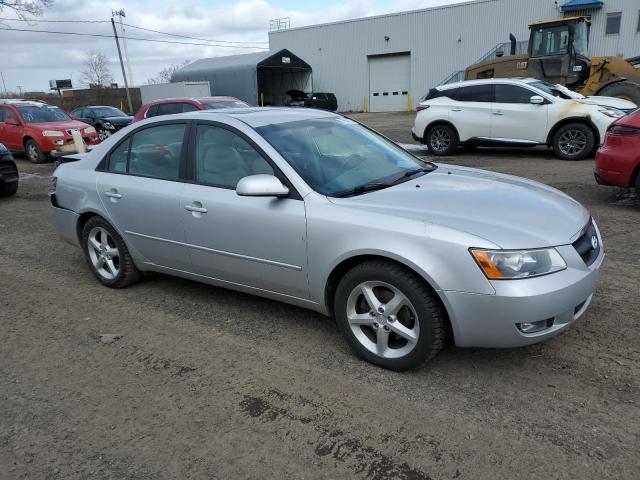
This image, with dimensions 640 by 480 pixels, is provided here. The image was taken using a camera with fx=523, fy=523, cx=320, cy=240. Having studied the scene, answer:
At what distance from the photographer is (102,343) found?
152 inches

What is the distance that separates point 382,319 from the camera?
3.16 meters

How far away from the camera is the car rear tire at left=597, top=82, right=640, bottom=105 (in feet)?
42.1

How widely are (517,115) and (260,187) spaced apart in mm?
9241

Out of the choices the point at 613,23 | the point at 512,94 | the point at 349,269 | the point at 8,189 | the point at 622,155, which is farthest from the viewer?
the point at 613,23

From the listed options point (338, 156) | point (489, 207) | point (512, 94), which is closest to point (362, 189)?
point (338, 156)

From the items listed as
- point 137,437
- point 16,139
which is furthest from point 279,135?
point 16,139

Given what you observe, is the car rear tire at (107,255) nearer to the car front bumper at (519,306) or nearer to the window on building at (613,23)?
the car front bumper at (519,306)

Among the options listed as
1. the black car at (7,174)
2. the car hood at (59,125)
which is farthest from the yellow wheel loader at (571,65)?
the black car at (7,174)

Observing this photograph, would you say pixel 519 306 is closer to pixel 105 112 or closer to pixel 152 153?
pixel 152 153

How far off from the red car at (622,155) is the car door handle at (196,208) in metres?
5.31

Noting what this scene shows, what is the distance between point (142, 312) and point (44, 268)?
1.99 metres

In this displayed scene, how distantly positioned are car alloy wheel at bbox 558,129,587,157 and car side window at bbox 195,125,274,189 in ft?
29.3

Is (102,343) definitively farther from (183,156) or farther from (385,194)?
(385,194)

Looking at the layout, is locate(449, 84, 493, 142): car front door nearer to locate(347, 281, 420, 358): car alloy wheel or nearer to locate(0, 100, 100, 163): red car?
locate(347, 281, 420, 358): car alloy wheel
